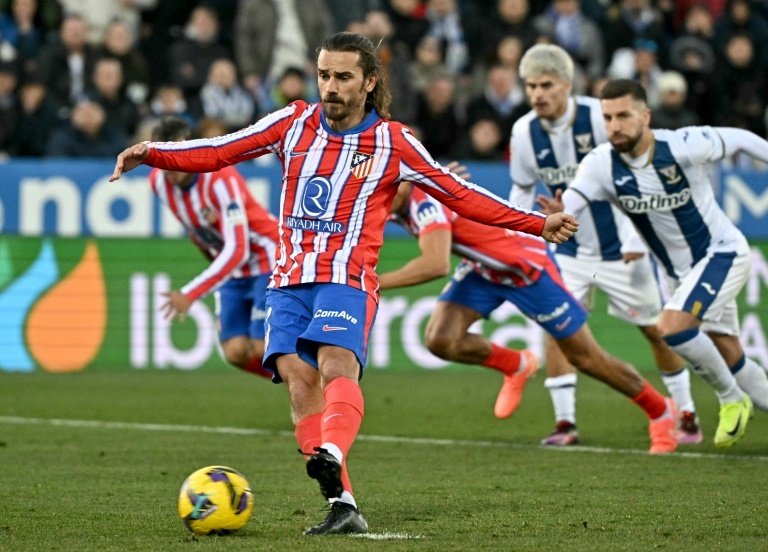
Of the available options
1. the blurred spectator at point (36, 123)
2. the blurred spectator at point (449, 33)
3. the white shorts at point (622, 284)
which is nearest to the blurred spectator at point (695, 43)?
the blurred spectator at point (449, 33)

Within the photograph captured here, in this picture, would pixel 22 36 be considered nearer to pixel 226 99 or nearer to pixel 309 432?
pixel 226 99

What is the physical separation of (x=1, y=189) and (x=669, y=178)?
8.66 meters

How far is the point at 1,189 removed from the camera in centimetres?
1605

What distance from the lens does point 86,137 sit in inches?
675

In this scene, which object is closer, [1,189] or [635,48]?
[1,189]

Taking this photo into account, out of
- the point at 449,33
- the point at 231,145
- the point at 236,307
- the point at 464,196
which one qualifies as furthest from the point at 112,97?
the point at 464,196

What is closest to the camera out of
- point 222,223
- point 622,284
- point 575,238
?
point 222,223

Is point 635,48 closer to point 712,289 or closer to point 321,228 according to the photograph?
point 712,289

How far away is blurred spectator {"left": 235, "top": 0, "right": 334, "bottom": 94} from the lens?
61.6ft

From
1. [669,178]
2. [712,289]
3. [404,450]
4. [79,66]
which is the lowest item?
[404,450]

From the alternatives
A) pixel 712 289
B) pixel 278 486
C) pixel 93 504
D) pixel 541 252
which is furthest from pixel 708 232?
pixel 93 504

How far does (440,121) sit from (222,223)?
780 cm

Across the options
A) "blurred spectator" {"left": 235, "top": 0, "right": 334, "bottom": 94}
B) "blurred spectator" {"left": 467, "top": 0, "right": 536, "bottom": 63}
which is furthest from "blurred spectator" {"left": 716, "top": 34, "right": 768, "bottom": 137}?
"blurred spectator" {"left": 235, "top": 0, "right": 334, "bottom": 94}

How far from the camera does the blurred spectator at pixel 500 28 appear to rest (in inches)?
760
